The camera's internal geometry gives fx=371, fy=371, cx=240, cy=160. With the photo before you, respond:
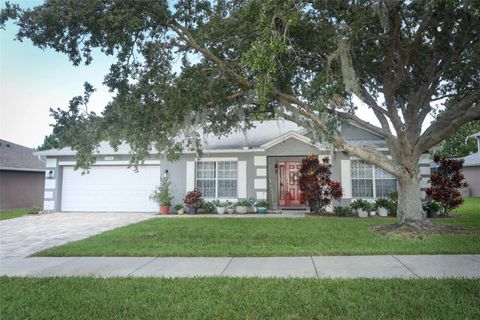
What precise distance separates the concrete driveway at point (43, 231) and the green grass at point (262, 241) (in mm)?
837

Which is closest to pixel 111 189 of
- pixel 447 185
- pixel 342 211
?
pixel 342 211

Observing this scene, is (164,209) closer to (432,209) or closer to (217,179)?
(217,179)

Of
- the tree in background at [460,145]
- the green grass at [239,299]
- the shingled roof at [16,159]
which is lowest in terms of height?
the green grass at [239,299]

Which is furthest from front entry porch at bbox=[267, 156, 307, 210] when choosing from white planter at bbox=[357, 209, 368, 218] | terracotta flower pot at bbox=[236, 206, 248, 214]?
white planter at bbox=[357, 209, 368, 218]

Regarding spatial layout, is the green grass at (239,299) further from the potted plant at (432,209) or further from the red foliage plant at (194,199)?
the red foliage plant at (194,199)

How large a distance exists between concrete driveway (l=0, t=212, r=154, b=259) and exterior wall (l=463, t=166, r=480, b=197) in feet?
79.9

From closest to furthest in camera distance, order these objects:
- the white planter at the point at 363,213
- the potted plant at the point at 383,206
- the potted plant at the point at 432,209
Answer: the potted plant at the point at 432,209 → the white planter at the point at 363,213 → the potted plant at the point at 383,206

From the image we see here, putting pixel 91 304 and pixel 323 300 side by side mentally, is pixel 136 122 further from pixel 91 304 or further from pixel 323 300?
pixel 323 300

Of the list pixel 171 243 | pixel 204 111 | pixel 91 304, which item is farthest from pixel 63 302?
pixel 204 111

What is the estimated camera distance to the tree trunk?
399 inches

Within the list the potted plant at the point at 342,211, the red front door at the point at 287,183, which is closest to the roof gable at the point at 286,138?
the red front door at the point at 287,183

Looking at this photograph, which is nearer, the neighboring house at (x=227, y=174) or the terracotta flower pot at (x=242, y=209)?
the neighboring house at (x=227, y=174)

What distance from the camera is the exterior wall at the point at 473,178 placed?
2638 centimetres

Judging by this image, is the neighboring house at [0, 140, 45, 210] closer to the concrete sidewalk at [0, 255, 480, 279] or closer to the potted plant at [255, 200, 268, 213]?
the potted plant at [255, 200, 268, 213]
